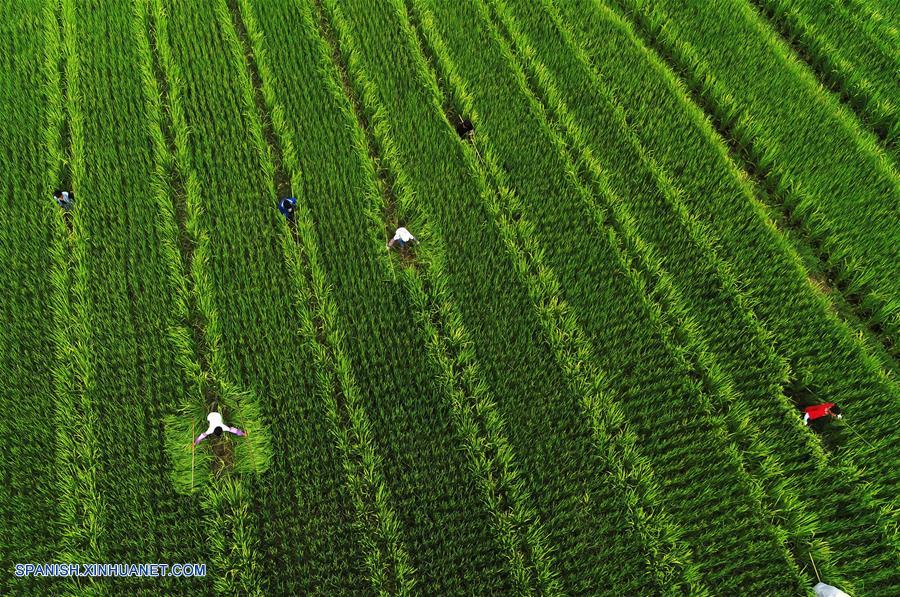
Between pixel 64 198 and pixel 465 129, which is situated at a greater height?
pixel 64 198

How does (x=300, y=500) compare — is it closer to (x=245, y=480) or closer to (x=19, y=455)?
(x=245, y=480)

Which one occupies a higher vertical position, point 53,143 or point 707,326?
point 53,143

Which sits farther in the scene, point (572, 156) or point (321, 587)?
point (572, 156)

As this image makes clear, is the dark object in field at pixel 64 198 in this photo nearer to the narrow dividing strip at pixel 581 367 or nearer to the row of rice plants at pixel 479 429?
the row of rice plants at pixel 479 429

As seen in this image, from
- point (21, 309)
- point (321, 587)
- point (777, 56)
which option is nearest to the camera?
point (321, 587)

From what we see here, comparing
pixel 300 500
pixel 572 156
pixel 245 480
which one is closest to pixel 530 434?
pixel 300 500

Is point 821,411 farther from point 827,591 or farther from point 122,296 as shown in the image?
point 122,296

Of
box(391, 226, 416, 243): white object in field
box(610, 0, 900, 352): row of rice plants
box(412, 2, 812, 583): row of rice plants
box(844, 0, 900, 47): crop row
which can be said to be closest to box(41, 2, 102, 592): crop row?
box(391, 226, 416, 243): white object in field

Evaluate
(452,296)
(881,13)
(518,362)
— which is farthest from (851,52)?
(452,296)
